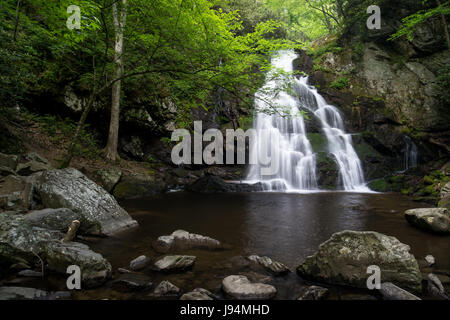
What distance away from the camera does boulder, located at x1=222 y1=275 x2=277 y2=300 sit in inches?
111

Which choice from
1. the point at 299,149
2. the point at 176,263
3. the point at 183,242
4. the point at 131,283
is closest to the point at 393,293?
the point at 176,263

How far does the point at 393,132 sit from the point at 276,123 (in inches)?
281

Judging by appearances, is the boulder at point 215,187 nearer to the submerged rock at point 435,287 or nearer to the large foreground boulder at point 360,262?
the large foreground boulder at point 360,262

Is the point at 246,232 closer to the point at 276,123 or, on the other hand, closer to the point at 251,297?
the point at 251,297

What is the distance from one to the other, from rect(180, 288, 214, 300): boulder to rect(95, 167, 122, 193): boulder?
21.9 feet

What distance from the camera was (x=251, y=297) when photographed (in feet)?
9.23

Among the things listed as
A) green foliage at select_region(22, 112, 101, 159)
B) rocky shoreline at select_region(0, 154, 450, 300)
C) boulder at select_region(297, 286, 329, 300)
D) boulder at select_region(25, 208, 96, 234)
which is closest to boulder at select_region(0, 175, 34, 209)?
rocky shoreline at select_region(0, 154, 450, 300)

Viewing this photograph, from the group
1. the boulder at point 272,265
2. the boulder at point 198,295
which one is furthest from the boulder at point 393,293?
the boulder at point 198,295

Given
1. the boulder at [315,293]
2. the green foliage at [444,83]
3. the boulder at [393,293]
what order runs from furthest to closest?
the green foliage at [444,83] < the boulder at [315,293] < the boulder at [393,293]

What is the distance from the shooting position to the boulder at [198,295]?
2.72 m

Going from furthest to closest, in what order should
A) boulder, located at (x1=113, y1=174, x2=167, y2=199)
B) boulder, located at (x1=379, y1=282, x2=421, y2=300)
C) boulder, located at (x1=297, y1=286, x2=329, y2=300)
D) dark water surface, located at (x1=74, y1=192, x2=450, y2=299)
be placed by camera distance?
boulder, located at (x1=113, y1=174, x2=167, y2=199) → dark water surface, located at (x1=74, y1=192, x2=450, y2=299) → boulder, located at (x1=297, y1=286, x2=329, y2=300) → boulder, located at (x1=379, y1=282, x2=421, y2=300)

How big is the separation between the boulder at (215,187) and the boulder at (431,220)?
669 cm

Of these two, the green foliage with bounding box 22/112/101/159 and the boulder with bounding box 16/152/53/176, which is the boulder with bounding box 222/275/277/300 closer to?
the boulder with bounding box 16/152/53/176

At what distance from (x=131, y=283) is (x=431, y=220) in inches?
246
